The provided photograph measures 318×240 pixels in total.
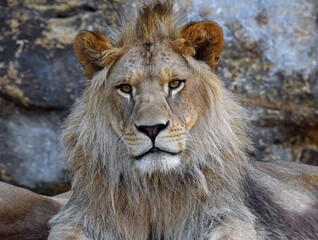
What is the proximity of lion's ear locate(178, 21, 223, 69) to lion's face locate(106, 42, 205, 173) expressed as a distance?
0.31 feet

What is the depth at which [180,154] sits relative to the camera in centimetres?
322

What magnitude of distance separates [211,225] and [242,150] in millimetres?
487

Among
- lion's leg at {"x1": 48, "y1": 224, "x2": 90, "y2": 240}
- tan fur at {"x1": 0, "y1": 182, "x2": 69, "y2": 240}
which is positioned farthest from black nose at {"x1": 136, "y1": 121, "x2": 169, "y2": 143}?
tan fur at {"x1": 0, "y1": 182, "x2": 69, "y2": 240}

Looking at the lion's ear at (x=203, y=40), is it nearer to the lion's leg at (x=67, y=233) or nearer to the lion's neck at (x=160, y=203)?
the lion's neck at (x=160, y=203)

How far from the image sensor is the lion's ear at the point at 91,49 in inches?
137

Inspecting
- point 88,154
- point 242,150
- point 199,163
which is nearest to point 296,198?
point 242,150

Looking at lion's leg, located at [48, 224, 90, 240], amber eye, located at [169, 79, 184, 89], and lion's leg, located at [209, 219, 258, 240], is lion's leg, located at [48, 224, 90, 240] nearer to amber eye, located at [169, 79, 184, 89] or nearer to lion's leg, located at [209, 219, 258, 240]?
lion's leg, located at [209, 219, 258, 240]

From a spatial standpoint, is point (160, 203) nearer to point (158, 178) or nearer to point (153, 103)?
point (158, 178)

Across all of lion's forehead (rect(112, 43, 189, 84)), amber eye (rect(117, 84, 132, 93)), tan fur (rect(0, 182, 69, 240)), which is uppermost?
lion's forehead (rect(112, 43, 189, 84))

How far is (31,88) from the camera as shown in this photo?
574cm

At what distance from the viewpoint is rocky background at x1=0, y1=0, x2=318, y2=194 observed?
5.77 metres

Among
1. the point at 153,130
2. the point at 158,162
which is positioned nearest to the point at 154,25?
the point at 153,130

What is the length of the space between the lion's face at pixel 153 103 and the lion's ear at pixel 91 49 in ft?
0.38

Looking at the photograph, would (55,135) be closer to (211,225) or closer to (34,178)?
(34,178)
